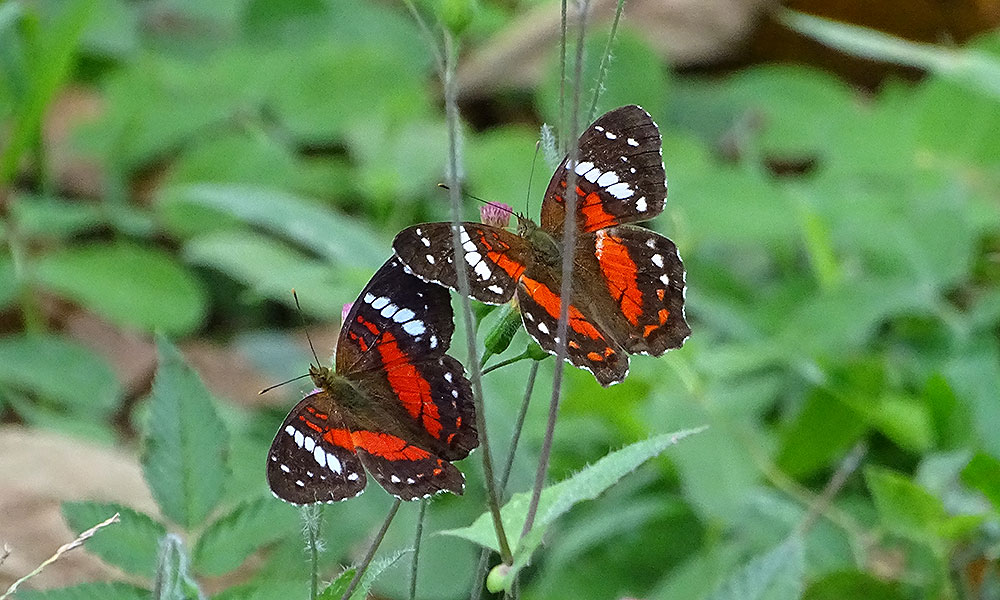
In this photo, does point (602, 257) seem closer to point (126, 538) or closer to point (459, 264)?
point (459, 264)

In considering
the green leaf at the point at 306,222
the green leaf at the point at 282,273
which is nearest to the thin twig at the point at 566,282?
the green leaf at the point at 282,273

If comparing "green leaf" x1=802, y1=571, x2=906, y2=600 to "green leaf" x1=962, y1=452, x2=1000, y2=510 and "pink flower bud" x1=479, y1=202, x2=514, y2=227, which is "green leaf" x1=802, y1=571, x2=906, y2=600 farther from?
"pink flower bud" x1=479, y1=202, x2=514, y2=227

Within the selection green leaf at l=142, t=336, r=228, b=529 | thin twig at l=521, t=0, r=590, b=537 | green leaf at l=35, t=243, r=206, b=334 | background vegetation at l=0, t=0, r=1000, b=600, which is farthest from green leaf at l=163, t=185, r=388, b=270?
thin twig at l=521, t=0, r=590, b=537

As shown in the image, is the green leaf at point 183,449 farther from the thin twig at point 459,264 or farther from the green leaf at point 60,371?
the green leaf at point 60,371

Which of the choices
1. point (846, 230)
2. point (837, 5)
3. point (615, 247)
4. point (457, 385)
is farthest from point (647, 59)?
point (457, 385)

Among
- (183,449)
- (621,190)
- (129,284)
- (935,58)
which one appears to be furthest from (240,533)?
(935,58)

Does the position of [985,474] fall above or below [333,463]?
below
